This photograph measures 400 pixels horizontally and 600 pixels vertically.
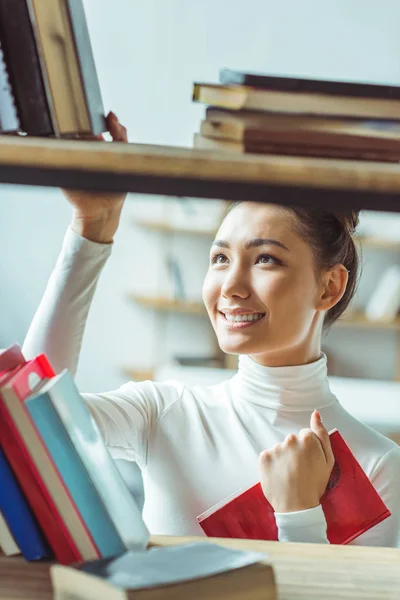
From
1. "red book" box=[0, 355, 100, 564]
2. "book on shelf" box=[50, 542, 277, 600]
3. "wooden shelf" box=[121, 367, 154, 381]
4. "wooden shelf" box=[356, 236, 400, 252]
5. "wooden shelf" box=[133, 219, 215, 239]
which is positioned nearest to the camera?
"book on shelf" box=[50, 542, 277, 600]

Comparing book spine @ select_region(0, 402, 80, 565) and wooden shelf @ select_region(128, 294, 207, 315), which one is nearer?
book spine @ select_region(0, 402, 80, 565)

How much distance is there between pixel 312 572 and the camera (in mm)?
958

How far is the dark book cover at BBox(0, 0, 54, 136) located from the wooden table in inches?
18.2

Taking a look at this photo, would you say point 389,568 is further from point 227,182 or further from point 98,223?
point 98,223

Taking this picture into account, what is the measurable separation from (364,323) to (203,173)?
13.3 ft

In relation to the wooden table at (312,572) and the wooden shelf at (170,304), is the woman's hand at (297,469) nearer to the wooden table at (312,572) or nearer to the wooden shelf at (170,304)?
the wooden table at (312,572)

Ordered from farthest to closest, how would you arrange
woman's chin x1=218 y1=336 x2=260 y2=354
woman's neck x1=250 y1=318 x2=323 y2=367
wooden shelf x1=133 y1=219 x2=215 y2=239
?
1. wooden shelf x1=133 y1=219 x2=215 y2=239
2. woman's neck x1=250 y1=318 x2=323 y2=367
3. woman's chin x1=218 y1=336 x2=260 y2=354

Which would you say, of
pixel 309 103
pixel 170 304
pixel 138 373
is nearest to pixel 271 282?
pixel 309 103

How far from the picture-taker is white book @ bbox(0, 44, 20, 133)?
86 centimetres

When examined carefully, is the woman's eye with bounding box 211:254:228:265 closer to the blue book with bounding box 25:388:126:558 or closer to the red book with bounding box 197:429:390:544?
the red book with bounding box 197:429:390:544

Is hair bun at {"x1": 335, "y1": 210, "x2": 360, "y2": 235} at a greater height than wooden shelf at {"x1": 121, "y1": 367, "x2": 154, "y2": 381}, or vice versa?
hair bun at {"x1": 335, "y1": 210, "x2": 360, "y2": 235}

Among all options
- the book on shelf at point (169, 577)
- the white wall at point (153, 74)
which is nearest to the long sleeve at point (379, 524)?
the book on shelf at point (169, 577)

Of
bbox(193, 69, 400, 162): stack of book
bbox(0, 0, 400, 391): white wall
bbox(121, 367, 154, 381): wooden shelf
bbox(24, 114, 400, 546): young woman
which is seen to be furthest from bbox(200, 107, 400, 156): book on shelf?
bbox(121, 367, 154, 381): wooden shelf

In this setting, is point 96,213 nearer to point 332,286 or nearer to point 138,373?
point 332,286
